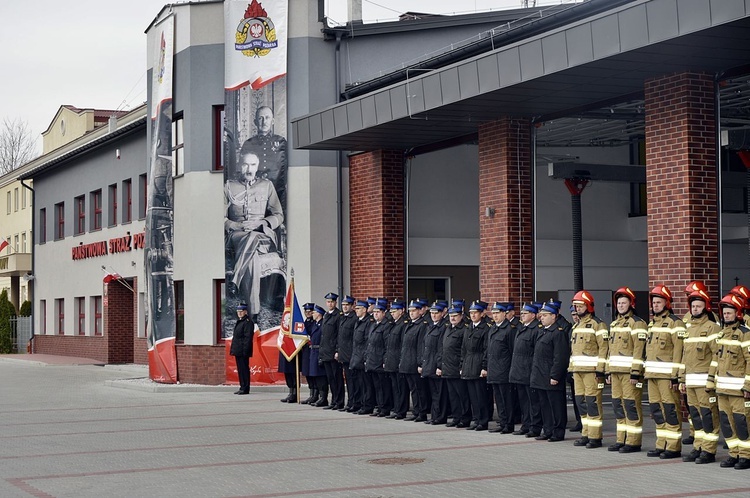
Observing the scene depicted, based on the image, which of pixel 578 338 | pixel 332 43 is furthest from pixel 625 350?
pixel 332 43

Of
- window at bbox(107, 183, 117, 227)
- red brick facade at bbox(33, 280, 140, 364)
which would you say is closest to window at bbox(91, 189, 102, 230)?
window at bbox(107, 183, 117, 227)

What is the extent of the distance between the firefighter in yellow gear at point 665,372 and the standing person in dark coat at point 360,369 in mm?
6945

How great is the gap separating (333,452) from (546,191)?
1569 centimetres

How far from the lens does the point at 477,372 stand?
661 inches

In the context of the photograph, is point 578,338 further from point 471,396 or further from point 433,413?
point 433,413

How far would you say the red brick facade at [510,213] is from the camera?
19688 mm

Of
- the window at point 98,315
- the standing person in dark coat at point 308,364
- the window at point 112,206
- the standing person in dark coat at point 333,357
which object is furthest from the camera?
the window at point 98,315

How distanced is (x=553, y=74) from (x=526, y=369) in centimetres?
408

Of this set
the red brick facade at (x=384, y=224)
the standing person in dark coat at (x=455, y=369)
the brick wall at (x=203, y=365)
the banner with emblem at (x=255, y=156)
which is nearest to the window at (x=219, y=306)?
Answer: the brick wall at (x=203, y=365)

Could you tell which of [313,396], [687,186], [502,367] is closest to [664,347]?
[687,186]

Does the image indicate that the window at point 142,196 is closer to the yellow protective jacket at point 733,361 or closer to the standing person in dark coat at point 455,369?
the standing person in dark coat at point 455,369

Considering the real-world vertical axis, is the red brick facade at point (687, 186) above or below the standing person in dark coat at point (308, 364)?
above

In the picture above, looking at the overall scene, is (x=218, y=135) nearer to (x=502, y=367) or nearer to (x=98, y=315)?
(x=502, y=367)

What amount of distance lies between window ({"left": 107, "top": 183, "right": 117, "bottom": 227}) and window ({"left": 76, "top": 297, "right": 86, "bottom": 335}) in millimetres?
4815
